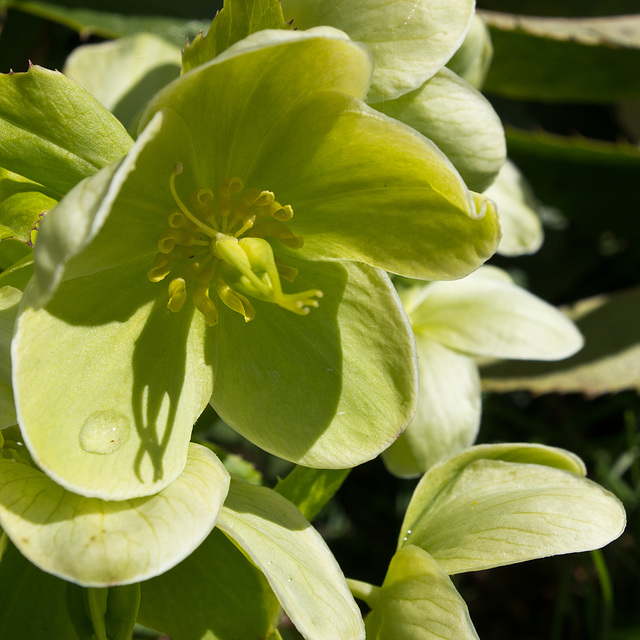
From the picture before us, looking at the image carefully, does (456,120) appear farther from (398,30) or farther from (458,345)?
(458,345)

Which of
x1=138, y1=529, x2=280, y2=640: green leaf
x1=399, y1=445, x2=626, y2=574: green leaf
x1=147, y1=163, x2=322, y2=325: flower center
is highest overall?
x1=147, y1=163, x2=322, y2=325: flower center

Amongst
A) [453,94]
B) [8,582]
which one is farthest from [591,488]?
[8,582]


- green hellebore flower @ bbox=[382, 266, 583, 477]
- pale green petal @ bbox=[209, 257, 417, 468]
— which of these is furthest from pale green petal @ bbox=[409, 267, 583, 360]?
pale green petal @ bbox=[209, 257, 417, 468]

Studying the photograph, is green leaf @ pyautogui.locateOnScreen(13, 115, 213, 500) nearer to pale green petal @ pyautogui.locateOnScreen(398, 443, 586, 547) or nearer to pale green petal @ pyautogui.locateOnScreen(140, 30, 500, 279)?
pale green petal @ pyautogui.locateOnScreen(140, 30, 500, 279)

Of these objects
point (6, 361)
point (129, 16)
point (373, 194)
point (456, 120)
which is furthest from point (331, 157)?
point (129, 16)

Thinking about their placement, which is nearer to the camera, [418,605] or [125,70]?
[418,605]

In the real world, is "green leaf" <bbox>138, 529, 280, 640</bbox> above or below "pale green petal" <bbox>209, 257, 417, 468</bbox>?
below
